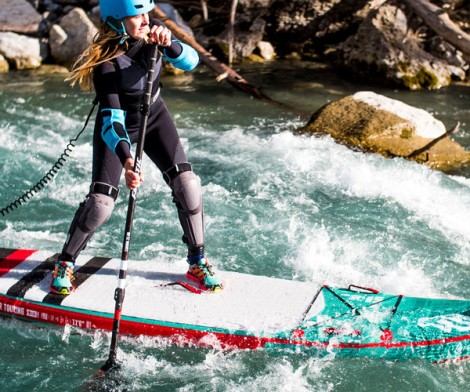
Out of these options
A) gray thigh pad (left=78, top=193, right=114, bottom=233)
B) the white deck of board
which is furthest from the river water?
gray thigh pad (left=78, top=193, right=114, bottom=233)

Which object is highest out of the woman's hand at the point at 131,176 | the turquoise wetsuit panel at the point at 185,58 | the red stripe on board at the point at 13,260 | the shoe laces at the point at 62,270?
the turquoise wetsuit panel at the point at 185,58

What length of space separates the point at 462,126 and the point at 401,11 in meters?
4.33

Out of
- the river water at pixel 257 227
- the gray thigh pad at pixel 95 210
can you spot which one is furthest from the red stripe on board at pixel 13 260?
the gray thigh pad at pixel 95 210

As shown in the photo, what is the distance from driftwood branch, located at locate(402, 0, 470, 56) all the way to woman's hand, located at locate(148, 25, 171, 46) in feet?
30.3

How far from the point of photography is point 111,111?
475cm

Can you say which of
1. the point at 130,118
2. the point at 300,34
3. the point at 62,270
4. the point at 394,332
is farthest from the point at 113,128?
the point at 300,34

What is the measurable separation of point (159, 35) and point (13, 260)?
7.57 ft

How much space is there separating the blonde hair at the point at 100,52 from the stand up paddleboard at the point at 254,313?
1.63 m

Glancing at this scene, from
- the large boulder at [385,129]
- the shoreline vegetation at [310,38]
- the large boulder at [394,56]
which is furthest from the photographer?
the large boulder at [394,56]

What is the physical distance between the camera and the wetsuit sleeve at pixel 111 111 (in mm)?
4684

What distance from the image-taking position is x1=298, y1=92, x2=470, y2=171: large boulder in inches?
363

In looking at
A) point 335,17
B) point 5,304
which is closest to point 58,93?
point 335,17

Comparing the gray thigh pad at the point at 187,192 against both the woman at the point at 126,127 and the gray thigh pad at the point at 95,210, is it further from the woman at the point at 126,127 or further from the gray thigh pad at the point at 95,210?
the gray thigh pad at the point at 95,210

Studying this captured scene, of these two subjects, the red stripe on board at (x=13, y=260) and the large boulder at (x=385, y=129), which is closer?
the red stripe on board at (x=13, y=260)
